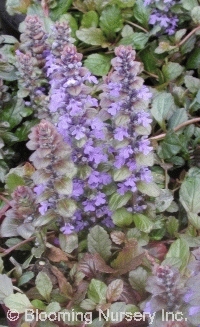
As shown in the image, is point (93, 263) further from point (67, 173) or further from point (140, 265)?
point (67, 173)

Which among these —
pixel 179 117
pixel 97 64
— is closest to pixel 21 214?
pixel 179 117

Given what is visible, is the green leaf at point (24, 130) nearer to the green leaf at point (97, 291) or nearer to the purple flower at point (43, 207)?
the purple flower at point (43, 207)

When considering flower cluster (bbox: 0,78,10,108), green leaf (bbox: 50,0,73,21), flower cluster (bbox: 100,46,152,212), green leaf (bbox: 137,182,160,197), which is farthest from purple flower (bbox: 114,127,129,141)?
green leaf (bbox: 50,0,73,21)

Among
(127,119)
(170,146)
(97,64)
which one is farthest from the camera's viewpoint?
(97,64)

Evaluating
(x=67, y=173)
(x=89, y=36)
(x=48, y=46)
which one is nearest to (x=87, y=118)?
(x=67, y=173)

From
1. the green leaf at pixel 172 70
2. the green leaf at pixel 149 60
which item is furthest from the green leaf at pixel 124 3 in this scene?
the green leaf at pixel 172 70

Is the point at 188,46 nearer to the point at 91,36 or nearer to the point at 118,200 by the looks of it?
the point at 91,36
